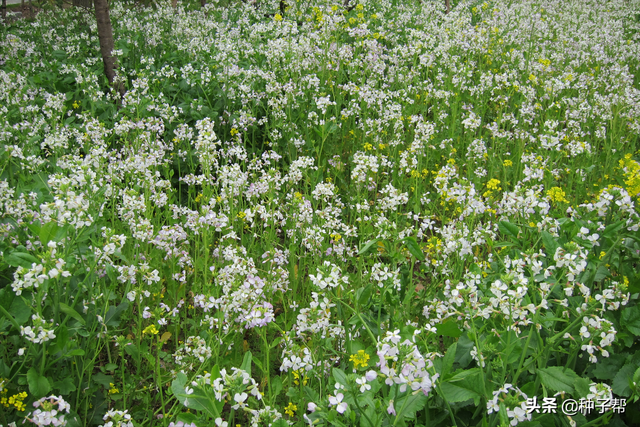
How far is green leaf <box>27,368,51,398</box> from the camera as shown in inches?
74.7

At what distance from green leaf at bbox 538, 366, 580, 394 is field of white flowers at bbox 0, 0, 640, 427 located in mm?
11

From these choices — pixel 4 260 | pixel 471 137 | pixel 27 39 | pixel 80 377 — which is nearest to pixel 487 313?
pixel 80 377

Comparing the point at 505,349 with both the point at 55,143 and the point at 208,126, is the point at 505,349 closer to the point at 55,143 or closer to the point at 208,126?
the point at 208,126

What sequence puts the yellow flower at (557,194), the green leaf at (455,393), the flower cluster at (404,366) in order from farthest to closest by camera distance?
the yellow flower at (557,194) < the green leaf at (455,393) < the flower cluster at (404,366)

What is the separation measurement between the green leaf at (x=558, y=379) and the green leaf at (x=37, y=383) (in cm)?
196

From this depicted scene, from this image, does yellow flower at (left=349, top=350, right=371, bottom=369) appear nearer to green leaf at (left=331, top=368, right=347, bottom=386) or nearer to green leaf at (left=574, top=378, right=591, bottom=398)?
green leaf at (left=331, top=368, right=347, bottom=386)

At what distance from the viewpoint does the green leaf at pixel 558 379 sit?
1714 millimetres

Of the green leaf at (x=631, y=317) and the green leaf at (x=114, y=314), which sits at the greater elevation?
the green leaf at (x=114, y=314)

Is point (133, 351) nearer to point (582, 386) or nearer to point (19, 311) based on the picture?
point (19, 311)

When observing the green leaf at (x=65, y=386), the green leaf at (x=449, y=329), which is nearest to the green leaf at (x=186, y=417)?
the green leaf at (x=65, y=386)

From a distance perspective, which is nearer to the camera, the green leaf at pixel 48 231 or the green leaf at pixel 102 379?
the green leaf at pixel 48 231

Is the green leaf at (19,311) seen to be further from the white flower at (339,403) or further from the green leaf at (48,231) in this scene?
the white flower at (339,403)

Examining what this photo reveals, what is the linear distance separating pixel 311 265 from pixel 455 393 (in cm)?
149

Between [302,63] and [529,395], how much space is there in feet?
14.9
